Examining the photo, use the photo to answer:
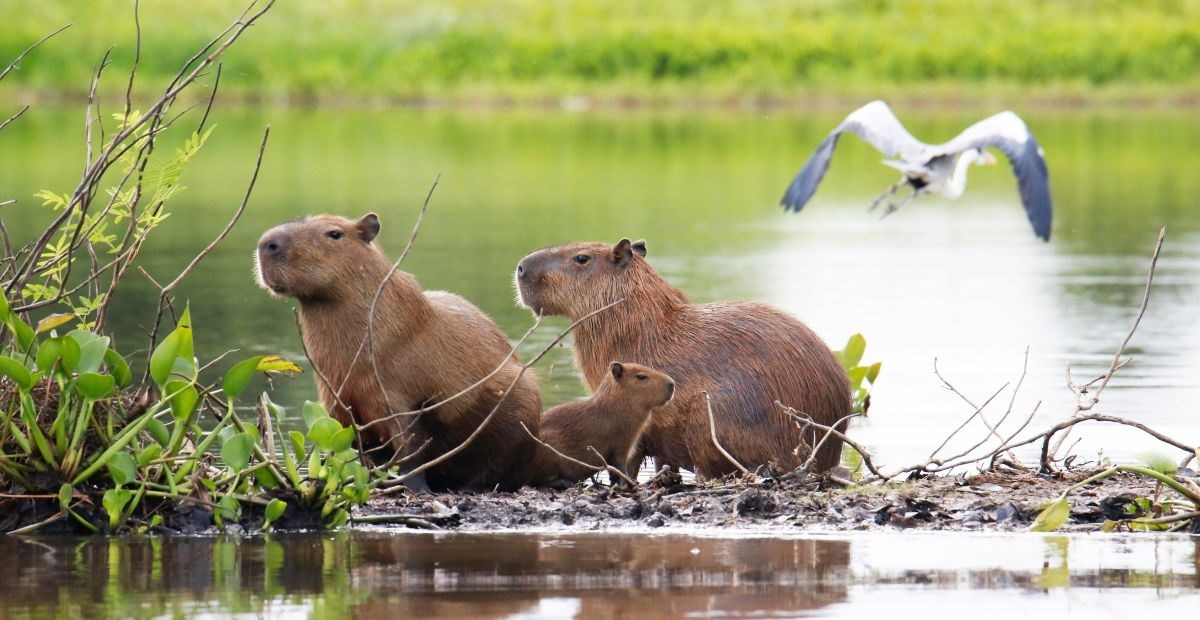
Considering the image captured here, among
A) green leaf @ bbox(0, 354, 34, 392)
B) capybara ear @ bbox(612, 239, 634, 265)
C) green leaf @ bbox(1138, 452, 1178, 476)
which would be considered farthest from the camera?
capybara ear @ bbox(612, 239, 634, 265)

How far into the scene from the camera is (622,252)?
23.9 feet

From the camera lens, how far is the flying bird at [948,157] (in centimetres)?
1042

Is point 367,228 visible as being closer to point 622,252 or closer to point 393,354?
point 393,354

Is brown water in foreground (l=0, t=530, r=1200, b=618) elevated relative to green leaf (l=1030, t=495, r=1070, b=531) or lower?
lower

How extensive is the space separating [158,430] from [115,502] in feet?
1.05

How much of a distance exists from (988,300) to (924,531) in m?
8.34

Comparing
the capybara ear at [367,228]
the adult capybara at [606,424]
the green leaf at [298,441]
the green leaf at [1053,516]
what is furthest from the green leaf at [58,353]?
the green leaf at [1053,516]

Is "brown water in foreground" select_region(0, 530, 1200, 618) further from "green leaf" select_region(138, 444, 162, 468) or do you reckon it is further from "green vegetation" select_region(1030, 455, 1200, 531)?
"green leaf" select_region(138, 444, 162, 468)

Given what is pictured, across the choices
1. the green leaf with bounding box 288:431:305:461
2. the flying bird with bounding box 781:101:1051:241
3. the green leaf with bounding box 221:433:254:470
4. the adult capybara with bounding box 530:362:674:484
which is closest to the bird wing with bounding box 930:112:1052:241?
the flying bird with bounding box 781:101:1051:241

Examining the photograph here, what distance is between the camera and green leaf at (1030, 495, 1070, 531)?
5844 millimetres

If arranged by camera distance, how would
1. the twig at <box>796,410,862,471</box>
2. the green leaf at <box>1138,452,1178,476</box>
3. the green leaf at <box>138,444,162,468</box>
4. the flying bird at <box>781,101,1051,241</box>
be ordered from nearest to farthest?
the green leaf at <box>138,444,162,468</box>
the twig at <box>796,410,862,471</box>
the green leaf at <box>1138,452,1178,476</box>
the flying bird at <box>781,101,1051,241</box>

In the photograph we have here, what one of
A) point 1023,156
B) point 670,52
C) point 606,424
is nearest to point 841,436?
point 606,424

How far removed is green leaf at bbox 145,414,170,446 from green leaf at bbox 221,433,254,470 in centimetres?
24

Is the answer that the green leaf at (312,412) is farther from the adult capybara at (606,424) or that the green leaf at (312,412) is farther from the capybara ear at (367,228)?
the adult capybara at (606,424)
